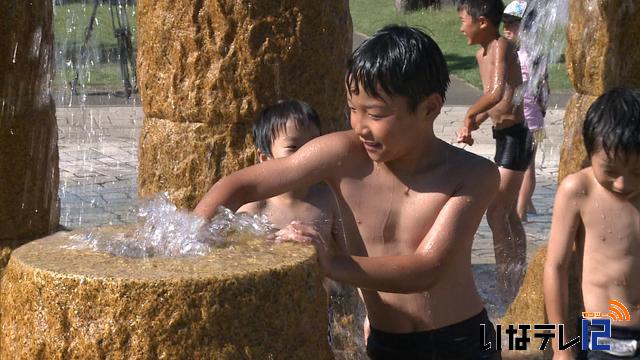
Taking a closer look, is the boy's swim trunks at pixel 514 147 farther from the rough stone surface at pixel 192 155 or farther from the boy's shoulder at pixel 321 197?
the boy's shoulder at pixel 321 197

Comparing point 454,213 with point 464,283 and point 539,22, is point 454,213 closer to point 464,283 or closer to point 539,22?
point 464,283

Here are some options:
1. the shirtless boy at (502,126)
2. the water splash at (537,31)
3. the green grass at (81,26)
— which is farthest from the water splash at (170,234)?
the green grass at (81,26)

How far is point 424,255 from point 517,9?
5500 mm

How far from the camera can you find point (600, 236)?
3.78 meters

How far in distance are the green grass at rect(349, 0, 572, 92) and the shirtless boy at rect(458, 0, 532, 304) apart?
7717mm

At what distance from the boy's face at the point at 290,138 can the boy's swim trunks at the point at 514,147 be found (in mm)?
2792

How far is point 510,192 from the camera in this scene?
667cm

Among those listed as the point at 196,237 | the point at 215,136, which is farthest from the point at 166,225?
the point at 215,136

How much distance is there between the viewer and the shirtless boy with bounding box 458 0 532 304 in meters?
6.52

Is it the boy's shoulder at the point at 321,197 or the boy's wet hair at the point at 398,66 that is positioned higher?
the boy's wet hair at the point at 398,66

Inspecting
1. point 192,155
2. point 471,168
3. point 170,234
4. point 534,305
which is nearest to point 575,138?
point 534,305

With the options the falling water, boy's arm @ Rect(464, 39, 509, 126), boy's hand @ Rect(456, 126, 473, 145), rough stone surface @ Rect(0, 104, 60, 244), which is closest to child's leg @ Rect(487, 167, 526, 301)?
boy's hand @ Rect(456, 126, 473, 145)

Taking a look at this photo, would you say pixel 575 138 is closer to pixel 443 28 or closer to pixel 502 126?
pixel 502 126

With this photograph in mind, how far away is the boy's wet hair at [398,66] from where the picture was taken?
2.88 m
